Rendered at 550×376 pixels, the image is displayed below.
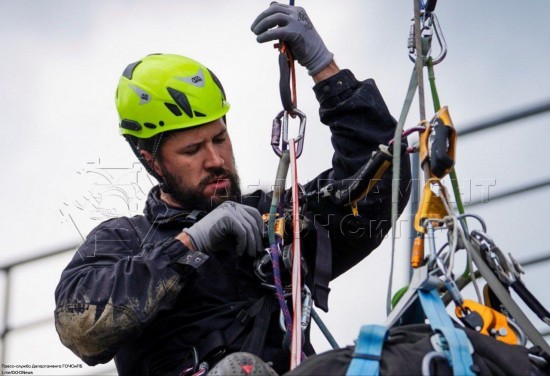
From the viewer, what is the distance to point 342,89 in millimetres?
3010

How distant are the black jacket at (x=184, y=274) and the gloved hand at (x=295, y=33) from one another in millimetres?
68

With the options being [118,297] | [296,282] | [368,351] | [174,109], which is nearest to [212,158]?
[174,109]

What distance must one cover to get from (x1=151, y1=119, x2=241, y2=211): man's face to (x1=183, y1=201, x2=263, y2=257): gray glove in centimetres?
27

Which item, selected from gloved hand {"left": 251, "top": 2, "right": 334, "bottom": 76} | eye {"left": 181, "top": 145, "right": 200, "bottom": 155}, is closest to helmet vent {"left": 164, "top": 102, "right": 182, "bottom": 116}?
eye {"left": 181, "top": 145, "right": 200, "bottom": 155}

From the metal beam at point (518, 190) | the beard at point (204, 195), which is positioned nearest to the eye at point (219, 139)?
the beard at point (204, 195)

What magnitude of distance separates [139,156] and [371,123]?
77 centimetres

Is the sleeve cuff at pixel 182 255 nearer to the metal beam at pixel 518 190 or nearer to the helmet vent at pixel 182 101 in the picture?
→ the helmet vent at pixel 182 101

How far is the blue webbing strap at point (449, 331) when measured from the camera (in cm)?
173

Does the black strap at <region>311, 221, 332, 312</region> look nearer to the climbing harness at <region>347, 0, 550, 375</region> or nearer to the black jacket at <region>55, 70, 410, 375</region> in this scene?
the black jacket at <region>55, 70, 410, 375</region>

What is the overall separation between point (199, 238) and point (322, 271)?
1.10ft

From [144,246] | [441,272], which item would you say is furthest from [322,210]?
[441,272]

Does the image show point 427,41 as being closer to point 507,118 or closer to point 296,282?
point 296,282

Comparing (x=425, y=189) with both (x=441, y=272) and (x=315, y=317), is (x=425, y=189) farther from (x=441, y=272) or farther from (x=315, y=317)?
(x=315, y=317)

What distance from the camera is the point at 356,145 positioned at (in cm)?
303
